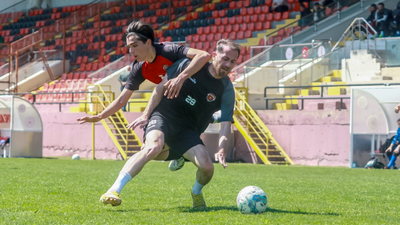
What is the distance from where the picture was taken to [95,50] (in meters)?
34.7

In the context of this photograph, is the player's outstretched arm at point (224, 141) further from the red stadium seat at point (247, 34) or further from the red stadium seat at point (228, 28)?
the red stadium seat at point (228, 28)

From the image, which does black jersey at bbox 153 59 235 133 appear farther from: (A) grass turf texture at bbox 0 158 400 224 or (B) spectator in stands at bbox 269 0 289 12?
(B) spectator in stands at bbox 269 0 289 12

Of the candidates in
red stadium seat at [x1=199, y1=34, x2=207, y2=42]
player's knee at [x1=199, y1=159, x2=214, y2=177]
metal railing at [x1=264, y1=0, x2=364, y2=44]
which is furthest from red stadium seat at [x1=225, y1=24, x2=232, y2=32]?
player's knee at [x1=199, y1=159, x2=214, y2=177]

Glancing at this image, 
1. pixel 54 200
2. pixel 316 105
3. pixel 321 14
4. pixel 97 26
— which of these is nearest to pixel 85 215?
pixel 54 200

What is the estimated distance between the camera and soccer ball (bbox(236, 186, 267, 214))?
273 inches

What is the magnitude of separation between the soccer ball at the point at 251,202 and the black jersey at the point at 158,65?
1625 millimetres

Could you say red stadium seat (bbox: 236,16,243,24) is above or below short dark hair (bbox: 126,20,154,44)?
above

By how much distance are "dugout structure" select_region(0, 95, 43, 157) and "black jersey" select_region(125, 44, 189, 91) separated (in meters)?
16.4

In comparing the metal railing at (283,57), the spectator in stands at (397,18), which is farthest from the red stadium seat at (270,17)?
the spectator in stands at (397,18)

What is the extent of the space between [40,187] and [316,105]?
13.1 meters

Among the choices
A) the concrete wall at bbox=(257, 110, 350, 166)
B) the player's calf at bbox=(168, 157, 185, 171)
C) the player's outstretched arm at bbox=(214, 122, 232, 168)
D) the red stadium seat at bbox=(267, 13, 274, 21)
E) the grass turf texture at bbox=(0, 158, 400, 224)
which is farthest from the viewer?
the red stadium seat at bbox=(267, 13, 274, 21)

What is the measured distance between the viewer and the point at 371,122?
1886 centimetres

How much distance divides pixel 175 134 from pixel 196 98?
0.44m

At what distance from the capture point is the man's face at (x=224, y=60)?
6875 mm
